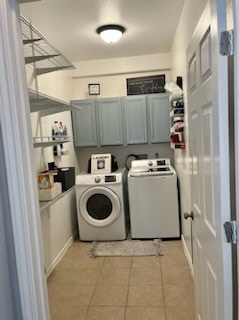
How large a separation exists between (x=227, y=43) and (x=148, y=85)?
3.15 metres

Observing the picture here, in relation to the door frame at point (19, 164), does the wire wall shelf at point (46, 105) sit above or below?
above

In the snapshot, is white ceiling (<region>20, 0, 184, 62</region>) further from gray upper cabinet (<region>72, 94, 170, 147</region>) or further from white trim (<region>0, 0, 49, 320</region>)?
white trim (<region>0, 0, 49, 320</region>)

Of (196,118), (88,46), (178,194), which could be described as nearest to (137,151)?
(178,194)

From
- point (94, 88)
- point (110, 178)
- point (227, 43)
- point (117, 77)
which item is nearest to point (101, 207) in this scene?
point (110, 178)

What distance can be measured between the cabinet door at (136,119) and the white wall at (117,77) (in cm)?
34

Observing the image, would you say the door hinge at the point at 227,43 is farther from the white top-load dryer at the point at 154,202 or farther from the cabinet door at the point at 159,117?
the cabinet door at the point at 159,117

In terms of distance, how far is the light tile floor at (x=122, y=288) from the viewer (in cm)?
213

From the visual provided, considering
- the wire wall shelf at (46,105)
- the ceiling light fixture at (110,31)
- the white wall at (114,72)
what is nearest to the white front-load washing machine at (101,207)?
the wire wall shelf at (46,105)

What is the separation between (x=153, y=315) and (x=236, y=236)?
1.51m

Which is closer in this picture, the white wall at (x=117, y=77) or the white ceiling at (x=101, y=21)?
the white ceiling at (x=101, y=21)

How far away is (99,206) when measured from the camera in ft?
11.7

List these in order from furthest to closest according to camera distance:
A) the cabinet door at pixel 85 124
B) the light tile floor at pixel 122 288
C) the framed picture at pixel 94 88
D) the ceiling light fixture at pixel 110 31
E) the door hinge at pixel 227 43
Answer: the framed picture at pixel 94 88 < the cabinet door at pixel 85 124 < the ceiling light fixture at pixel 110 31 < the light tile floor at pixel 122 288 < the door hinge at pixel 227 43

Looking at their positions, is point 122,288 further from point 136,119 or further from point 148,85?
point 148,85

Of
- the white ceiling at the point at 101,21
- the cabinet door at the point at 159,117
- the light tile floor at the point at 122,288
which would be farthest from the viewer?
the cabinet door at the point at 159,117
